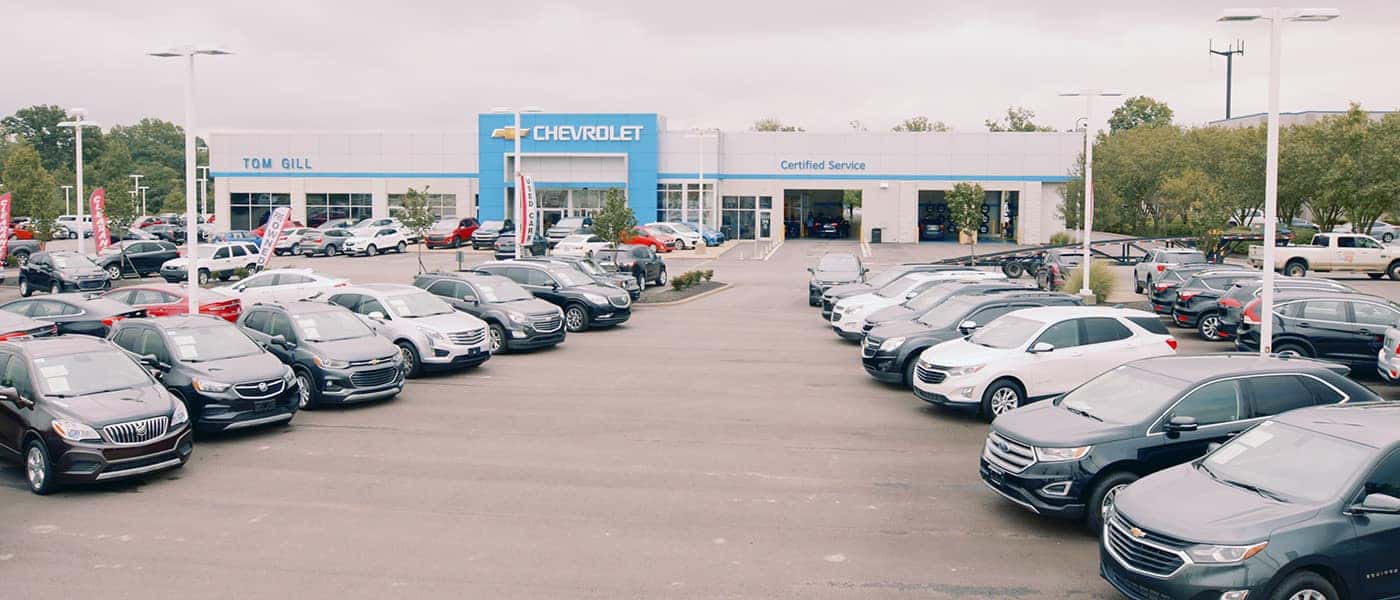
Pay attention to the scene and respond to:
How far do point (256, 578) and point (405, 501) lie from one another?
2.39 metres

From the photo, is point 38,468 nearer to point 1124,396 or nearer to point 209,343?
point 209,343

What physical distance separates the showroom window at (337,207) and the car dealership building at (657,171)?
0.09 meters

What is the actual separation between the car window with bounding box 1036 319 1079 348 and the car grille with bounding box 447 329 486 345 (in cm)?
957

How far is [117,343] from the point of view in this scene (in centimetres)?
1536

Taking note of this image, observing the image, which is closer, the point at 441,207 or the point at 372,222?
the point at 372,222

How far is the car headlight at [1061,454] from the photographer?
10141mm

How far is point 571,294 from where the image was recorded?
26.1 m

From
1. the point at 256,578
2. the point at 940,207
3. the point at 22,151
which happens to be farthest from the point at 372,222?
the point at 256,578

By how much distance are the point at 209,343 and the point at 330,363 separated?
1.73 metres

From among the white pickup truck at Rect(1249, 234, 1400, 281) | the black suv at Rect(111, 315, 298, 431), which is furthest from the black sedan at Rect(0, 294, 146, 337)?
the white pickup truck at Rect(1249, 234, 1400, 281)

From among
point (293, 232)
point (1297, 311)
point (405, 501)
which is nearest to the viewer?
point (405, 501)

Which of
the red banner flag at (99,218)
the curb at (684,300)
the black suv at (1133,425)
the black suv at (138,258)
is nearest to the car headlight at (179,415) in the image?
the black suv at (1133,425)

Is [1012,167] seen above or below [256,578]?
above

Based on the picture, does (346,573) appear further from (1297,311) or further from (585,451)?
(1297,311)
